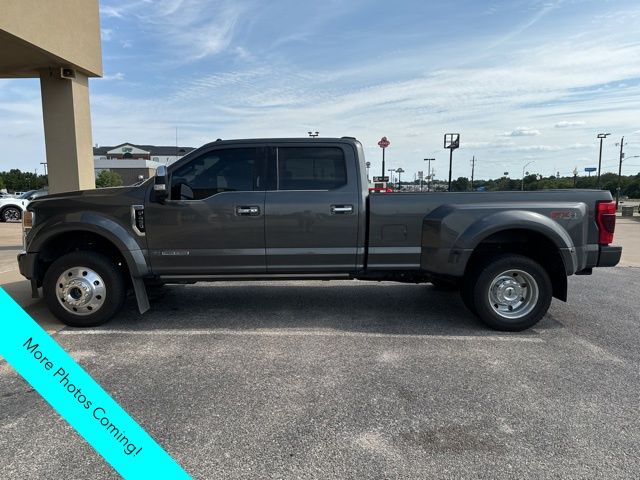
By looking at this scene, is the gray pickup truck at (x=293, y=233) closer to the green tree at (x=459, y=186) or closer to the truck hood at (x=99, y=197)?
the truck hood at (x=99, y=197)

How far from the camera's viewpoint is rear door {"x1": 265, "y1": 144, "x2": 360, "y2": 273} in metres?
4.93

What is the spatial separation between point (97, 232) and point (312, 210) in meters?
2.30

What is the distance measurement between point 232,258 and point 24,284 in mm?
4146

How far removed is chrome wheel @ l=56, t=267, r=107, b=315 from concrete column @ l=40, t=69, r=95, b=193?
4.66 metres

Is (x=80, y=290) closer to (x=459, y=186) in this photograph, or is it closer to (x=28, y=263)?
(x=28, y=263)

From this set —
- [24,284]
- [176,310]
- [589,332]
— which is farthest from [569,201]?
[24,284]

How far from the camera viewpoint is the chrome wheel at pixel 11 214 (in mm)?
18391

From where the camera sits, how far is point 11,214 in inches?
729

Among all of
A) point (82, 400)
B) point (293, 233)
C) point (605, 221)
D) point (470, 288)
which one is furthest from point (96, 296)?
point (605, 221)

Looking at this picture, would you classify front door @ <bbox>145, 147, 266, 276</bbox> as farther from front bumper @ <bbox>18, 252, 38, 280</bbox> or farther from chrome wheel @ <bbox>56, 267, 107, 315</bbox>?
front bumper @ <bbox>18, 252, 38, 280</bbox>

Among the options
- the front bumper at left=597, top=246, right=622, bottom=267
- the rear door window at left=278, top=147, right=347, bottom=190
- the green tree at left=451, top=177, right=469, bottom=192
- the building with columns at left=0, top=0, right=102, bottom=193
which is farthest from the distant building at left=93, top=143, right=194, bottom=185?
the front bumper at left=597, top=246, right=622, bottom=267

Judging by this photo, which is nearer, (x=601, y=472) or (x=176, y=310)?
(x=601, y=472)

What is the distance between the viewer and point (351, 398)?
3393mm

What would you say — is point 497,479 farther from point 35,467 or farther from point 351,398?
point 35,467
